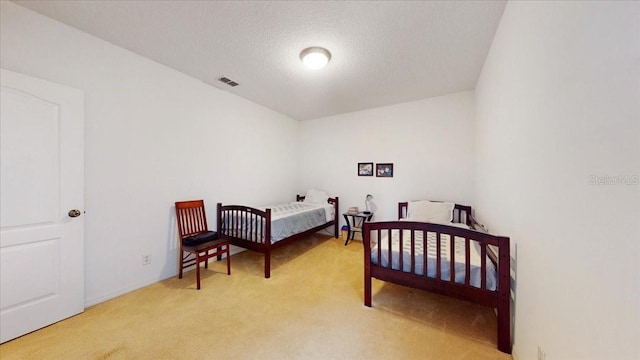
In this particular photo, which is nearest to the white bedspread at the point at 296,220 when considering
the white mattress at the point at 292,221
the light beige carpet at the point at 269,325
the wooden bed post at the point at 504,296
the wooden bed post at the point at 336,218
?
the white mattress at the point at 292,221

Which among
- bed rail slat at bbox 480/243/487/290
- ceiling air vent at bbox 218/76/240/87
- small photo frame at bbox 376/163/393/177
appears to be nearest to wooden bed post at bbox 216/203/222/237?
ceiling air vent at bbox 218/76/240/87

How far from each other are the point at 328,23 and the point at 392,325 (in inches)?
107

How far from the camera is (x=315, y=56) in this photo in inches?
92.7

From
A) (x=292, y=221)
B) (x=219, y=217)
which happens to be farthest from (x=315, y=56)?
(x=219, y=217)

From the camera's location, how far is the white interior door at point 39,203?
5.72 ft

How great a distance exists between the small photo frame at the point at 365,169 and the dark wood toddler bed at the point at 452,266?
6.81 feet

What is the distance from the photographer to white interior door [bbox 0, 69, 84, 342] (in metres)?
1.74

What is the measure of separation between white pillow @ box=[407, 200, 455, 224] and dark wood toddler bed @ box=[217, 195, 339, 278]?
1773 mm

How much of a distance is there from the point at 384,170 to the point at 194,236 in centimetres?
324

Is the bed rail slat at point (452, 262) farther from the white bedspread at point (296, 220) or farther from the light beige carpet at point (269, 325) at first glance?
the white bedspread at point (296, 220)

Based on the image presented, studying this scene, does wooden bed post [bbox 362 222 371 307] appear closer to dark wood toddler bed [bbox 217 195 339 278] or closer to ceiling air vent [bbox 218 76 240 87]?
dark wood toddler bed [bbox 217 195 339 278]

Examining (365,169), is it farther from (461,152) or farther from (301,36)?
(301,36)

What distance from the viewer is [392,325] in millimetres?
1912

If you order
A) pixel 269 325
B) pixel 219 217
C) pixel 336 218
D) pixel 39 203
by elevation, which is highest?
pixel 39 203
